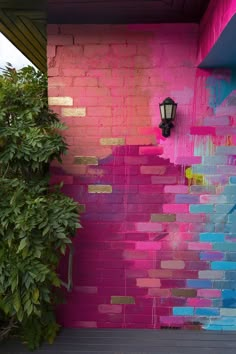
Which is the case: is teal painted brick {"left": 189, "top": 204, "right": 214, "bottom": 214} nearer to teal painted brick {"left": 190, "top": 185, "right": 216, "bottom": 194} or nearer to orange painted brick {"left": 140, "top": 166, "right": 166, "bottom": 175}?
teal painted brick {"left": 190, "top": 185, "right": 216, "bottom": 194}

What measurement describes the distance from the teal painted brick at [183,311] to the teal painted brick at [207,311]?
5cm

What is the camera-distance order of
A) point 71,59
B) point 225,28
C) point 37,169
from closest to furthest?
point 225,28 → point 37,169 → point 71,59

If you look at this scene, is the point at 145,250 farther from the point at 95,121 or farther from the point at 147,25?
the point at 147,25

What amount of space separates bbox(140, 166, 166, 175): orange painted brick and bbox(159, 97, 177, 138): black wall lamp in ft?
0.96

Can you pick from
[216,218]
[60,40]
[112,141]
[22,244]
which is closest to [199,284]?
[216,218]

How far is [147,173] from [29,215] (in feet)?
3.73

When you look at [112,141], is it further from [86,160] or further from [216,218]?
[216,218]

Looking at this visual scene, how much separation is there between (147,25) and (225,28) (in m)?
0.99

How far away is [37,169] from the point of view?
2986mm

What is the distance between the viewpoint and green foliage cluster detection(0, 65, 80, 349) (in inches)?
99.5

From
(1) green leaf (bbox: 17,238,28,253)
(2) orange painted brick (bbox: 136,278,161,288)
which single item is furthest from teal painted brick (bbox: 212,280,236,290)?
(1) green leaf (bbox: 17,238,28,253)

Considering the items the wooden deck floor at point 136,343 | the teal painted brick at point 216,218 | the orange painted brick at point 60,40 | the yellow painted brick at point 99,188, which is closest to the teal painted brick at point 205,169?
the teal painted brick at point 216,218

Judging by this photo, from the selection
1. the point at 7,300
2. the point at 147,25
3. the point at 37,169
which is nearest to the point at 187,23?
the point at 147,25

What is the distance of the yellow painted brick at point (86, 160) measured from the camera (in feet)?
10.6
